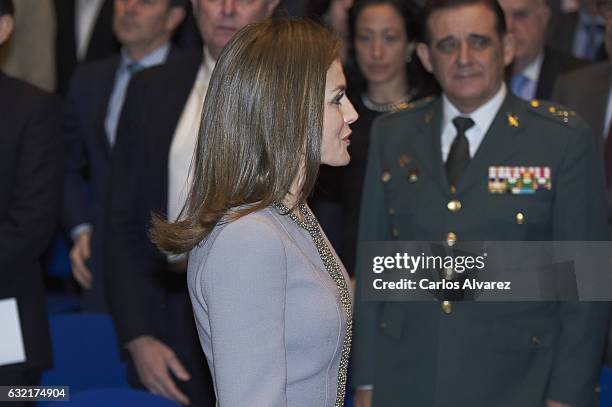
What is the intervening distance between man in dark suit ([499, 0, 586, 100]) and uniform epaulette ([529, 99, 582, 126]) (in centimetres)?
120

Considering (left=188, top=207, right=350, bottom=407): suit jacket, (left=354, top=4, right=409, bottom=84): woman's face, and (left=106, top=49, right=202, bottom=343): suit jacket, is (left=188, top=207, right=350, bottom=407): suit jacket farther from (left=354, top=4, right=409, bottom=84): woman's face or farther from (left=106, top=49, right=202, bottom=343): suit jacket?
(left=354, top=4, right=409, bottom=84): woman's face

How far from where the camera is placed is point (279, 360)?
78.0 inches

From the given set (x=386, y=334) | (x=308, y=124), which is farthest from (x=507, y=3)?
(x=308, y=124)

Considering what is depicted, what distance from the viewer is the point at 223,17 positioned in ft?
11.6

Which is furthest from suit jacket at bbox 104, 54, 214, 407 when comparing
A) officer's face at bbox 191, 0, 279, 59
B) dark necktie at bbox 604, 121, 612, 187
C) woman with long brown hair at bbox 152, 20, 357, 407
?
dark necktie at bbox 604, 121, 612, 187

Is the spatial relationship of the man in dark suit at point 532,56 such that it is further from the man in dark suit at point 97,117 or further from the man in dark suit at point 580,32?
the man in dark suit at point 97,117

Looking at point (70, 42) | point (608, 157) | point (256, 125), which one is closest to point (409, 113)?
point (608, 157)

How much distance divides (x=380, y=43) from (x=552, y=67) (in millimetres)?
792

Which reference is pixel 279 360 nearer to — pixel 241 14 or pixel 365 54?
pixel 241 14

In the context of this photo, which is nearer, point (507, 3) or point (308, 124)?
point (308, 124)

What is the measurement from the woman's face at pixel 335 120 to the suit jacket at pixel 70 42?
137 inches

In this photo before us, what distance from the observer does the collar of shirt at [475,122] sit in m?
3.31

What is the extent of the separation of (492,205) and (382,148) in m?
0.42

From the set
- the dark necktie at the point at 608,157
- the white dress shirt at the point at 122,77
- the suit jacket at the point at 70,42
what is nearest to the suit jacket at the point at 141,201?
the white dress shirt at the point at 122,77
